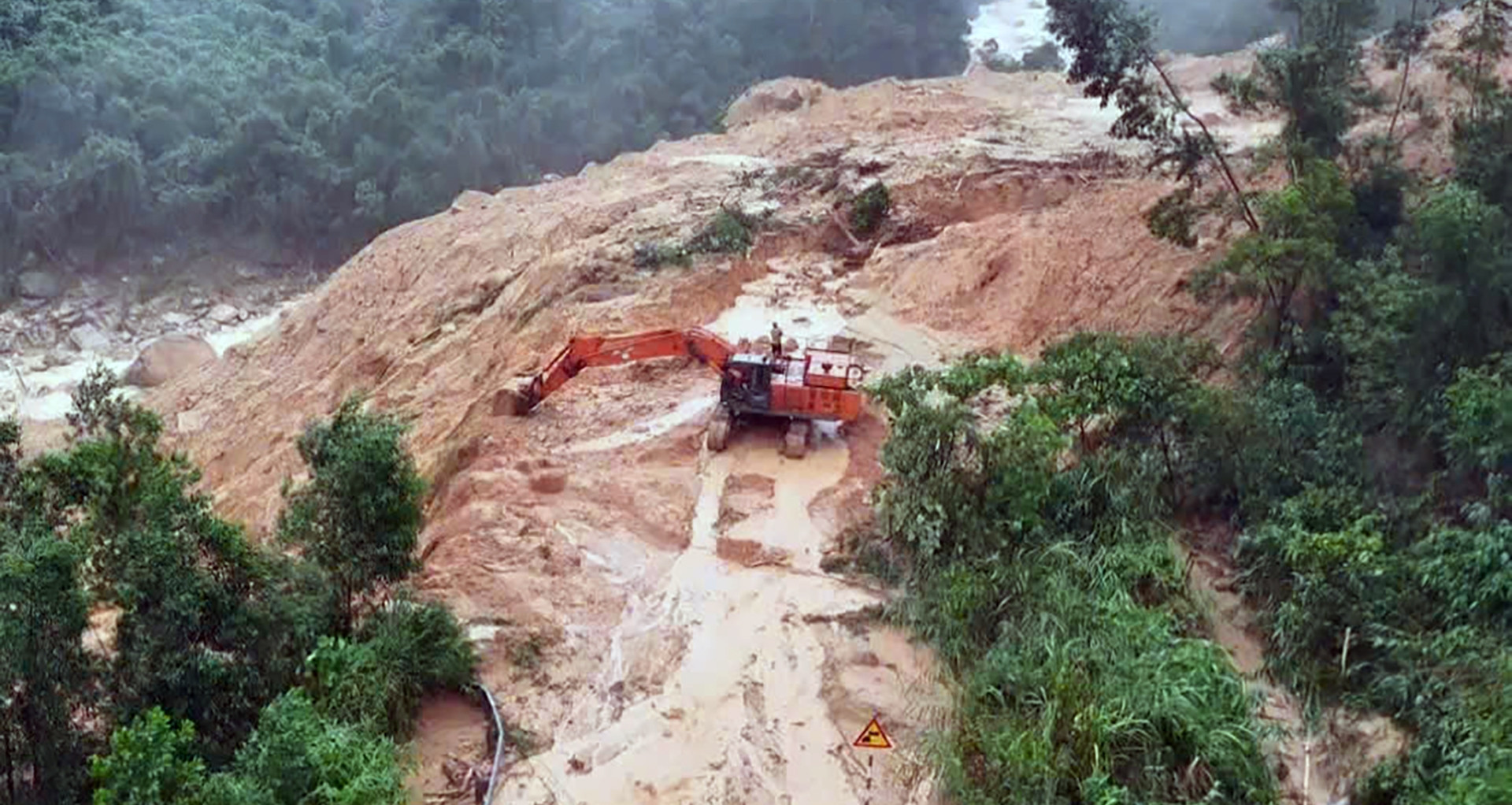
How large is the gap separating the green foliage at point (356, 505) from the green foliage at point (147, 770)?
2.64m

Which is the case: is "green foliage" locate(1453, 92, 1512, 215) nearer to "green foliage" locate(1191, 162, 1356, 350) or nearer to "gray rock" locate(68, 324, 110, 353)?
"green foliage" locate(1191, 162, 1356, 350)

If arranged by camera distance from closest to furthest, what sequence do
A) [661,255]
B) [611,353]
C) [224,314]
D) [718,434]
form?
[718,434] < [611,353] < [661,255] < [224,314]

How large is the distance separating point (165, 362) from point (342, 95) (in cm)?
1785

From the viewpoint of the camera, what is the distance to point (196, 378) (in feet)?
96.4

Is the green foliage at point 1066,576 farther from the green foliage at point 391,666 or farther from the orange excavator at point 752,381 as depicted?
the green foliage at point 391,666

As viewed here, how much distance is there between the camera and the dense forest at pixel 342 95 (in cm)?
4281

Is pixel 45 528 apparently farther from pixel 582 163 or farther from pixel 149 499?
pixel 582 163

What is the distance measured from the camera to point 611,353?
18875 mm

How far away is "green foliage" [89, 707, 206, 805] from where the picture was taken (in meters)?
9.87

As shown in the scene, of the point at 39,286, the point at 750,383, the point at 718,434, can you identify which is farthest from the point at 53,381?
the point at 750,383

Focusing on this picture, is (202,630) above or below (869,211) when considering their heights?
above

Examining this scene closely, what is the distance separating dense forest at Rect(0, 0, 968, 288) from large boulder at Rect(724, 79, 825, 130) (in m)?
12.9

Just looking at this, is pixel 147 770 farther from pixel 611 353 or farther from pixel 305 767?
pixel 611 353

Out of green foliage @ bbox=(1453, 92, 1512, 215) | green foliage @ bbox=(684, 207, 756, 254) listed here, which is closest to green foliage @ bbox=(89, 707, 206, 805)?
green foliage @ bbox=(684, 207, 756, 254)
